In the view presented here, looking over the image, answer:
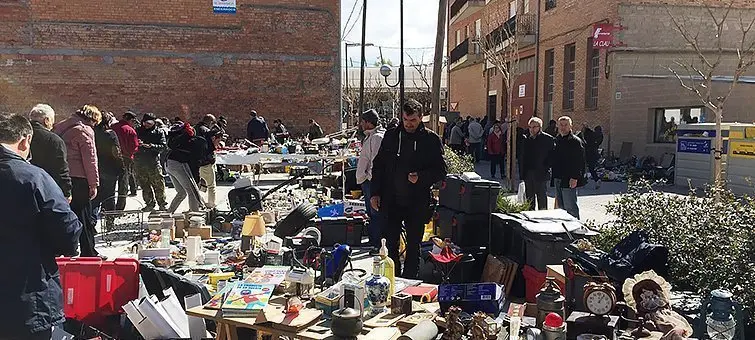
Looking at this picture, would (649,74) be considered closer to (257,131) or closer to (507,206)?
(257,131)

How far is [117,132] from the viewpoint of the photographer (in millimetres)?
10438

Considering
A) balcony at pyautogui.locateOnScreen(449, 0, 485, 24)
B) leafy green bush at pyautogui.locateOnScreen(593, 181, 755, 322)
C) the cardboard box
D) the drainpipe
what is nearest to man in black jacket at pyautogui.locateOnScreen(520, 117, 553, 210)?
leafy green bush at pyautogui.locateOnScreen(593, 181, 755, 322)

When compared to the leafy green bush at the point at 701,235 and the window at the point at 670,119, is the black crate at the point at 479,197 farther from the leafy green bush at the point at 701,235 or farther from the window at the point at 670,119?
the window at the point at 670,119

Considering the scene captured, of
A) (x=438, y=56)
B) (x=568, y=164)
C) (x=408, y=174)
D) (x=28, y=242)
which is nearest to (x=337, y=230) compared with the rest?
(x=408, y=174)

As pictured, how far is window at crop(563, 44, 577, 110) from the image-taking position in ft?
73.8

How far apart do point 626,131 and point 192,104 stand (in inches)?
525

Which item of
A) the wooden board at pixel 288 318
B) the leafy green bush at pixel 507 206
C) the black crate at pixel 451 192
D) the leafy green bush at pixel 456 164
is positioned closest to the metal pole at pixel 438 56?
the leafy green bush at pixel 456 164

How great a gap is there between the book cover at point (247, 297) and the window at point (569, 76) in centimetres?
1965

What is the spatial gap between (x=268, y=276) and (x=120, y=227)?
5.94m

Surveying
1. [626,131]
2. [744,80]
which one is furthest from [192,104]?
[744,80]

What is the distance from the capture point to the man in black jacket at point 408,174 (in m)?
6.30

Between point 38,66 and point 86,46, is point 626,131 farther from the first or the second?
point 38,66

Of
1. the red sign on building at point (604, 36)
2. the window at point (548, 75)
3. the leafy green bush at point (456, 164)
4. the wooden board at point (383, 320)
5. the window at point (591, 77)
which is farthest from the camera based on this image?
the window at point (548, 75)

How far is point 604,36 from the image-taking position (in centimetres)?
1897
